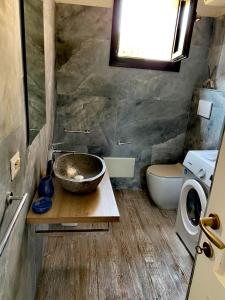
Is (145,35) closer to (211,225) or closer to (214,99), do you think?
(214,99)

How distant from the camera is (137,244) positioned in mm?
2271

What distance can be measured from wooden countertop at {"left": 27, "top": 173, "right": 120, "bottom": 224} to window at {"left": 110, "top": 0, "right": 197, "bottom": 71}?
150 cm

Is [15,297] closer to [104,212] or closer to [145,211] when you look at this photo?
[104,212]

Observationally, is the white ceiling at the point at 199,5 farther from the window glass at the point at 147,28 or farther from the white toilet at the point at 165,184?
the white toilet at the point at 165,184

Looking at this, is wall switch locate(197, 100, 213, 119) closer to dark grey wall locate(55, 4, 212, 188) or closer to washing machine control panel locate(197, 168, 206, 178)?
dark grey wall locate(55, 4, 212, 188)

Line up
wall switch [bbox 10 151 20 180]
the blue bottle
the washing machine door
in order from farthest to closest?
the washing machine door < the blue bottle < wall switch [bbox 10 151 20 180]

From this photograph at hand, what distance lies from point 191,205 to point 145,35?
1.88m

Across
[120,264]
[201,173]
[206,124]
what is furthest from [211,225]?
[206,124]

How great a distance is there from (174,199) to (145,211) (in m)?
0.38

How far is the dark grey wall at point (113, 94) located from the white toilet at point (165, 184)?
33 cm

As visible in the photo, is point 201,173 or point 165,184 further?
point 165,184

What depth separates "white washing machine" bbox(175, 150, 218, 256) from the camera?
195cm

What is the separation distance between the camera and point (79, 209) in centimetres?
143

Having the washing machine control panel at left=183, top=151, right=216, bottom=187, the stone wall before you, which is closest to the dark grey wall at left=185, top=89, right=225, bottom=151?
the washing machine control panel at left=183, top=151, right=216, bottom=187
